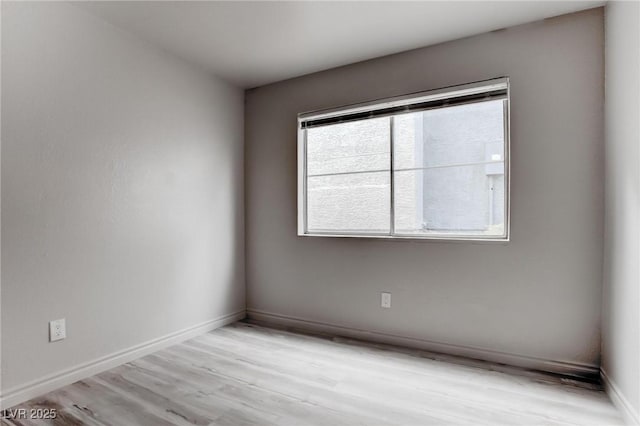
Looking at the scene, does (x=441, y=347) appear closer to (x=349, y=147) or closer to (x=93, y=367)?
(x=349, y=147)

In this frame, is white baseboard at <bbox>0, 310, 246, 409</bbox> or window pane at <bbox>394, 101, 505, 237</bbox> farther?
window pane at <bbox>394, 101, 505, 237</bbox>

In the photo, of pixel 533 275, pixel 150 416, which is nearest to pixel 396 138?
pixel 533 275

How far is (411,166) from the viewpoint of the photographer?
9.04 feet

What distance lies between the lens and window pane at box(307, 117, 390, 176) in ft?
9.48

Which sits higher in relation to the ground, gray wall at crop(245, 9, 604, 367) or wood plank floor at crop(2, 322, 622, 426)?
gray wall at crop(245, 9, 604, 367)

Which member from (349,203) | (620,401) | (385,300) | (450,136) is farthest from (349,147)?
(620,401)

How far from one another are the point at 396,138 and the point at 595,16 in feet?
4.61

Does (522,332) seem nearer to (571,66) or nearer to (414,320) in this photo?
(414,320)

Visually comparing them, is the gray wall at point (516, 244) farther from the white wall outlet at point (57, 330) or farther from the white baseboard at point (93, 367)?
the white wall outlet at point (57, 330)

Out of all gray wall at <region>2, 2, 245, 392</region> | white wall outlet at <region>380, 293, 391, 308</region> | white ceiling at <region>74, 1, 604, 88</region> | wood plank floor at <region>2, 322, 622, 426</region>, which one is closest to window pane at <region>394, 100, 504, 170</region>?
white ceiling at <region>74, 1, 604, 88</region>

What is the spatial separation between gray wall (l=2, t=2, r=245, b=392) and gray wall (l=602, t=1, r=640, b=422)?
113 inches

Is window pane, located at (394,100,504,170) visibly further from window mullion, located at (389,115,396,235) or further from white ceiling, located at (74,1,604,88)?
white ceiling, located at (74,1,604,88)

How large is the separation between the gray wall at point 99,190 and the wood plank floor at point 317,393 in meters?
0.35

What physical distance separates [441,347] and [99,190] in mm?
2603
